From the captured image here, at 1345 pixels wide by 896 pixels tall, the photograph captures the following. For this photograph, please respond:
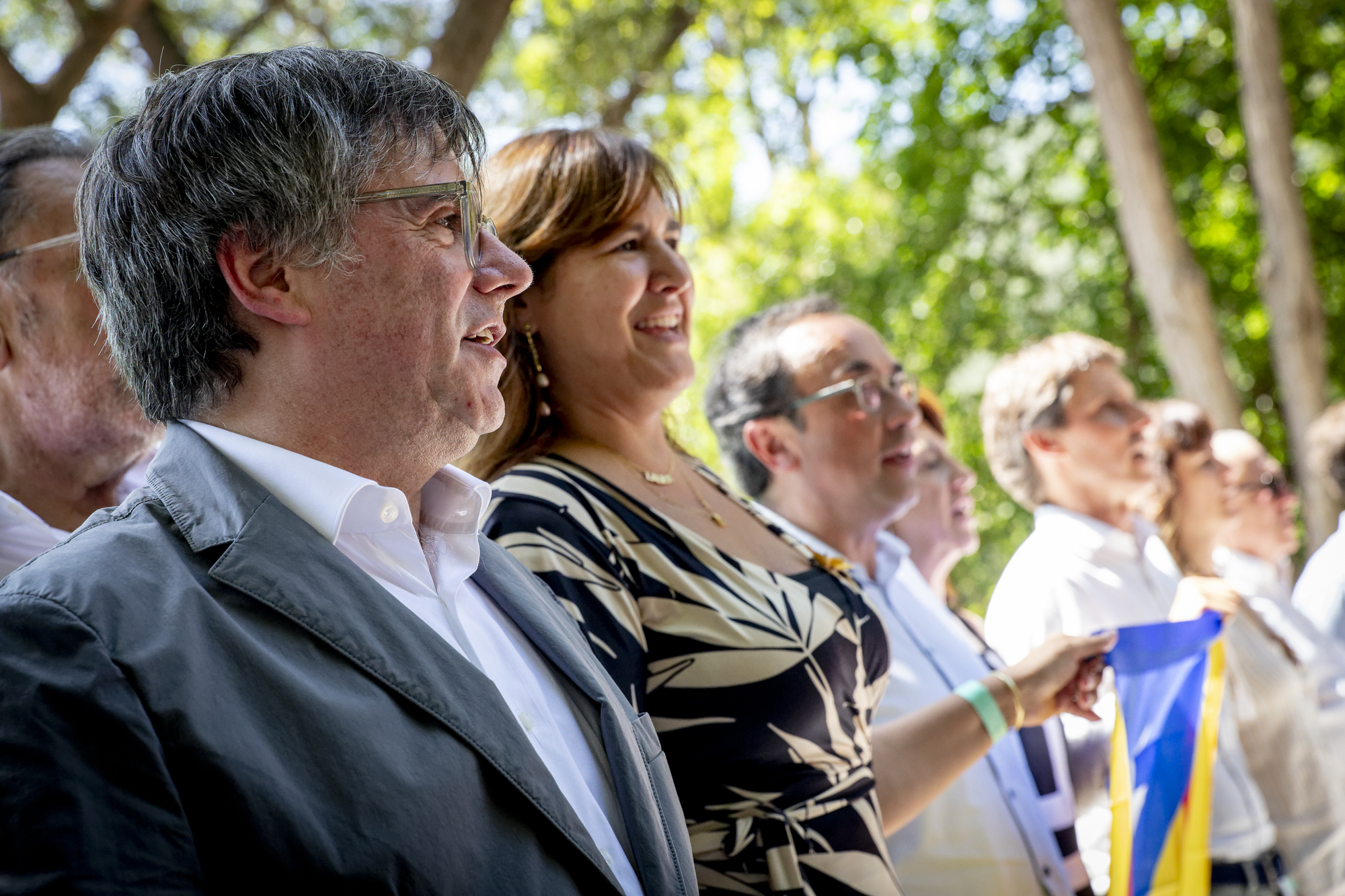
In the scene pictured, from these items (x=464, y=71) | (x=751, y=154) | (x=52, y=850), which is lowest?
(x=52, y=850)

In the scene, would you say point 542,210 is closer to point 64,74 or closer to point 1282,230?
point 64,74

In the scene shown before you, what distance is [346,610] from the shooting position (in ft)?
3.59

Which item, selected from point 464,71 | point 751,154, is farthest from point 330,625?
point 751,154

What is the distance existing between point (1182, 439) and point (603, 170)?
9.82ft

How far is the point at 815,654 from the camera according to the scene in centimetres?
176

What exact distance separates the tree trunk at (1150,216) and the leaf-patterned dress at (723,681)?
633cm

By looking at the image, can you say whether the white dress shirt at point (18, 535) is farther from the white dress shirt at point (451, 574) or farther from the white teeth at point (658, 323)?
the white teeth at point (658, 323)

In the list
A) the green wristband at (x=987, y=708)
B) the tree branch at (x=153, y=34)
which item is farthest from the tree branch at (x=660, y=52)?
the green wristband at (x=987, y=708)

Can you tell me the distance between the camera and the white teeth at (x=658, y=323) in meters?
2.07

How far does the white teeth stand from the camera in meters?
2.07

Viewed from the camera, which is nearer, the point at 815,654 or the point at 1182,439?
the point at 815,654

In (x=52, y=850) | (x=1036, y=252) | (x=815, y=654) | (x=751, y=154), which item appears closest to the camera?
(x=52, y=850)

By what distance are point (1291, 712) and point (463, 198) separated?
125 inches

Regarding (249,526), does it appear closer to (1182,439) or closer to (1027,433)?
(1027,433)
